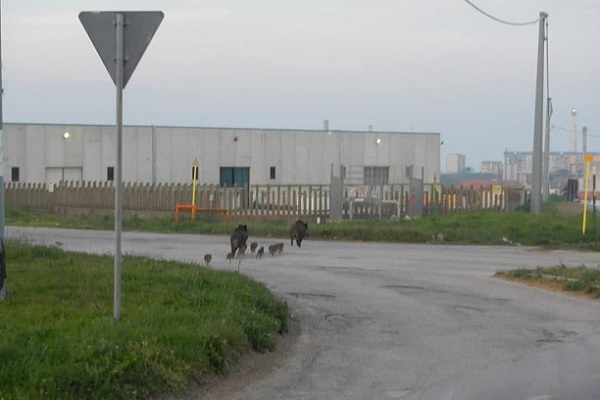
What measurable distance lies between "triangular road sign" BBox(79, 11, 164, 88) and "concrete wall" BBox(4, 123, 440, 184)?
4333 centimetres

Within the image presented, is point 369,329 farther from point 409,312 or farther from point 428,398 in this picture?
point 428,398

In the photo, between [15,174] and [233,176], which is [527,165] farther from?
[15,174]

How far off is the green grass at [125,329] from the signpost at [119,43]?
0.79m

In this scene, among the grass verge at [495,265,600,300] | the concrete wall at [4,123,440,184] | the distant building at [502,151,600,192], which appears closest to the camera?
the grass verge at [495,265,600,300]

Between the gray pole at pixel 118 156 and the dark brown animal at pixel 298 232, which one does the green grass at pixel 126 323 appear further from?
the dark brown animal at pixel 298 232

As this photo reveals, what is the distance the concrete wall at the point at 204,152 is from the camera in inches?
2221

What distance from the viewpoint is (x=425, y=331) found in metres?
13.7

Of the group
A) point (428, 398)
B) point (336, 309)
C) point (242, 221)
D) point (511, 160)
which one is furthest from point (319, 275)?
point (511, 160)

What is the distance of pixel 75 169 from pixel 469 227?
30.6m

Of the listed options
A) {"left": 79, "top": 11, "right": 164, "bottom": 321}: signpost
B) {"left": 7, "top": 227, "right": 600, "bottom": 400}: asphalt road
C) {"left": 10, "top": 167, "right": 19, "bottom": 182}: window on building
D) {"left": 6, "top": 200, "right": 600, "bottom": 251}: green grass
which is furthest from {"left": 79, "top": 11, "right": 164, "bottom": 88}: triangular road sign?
{"left": 10, "top": 167, "right": 19, "bottom": 182}: window on building

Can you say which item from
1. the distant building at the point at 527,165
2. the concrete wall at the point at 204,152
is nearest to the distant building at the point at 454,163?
the distant building at the point at 527,165

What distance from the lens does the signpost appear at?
10.7 meters

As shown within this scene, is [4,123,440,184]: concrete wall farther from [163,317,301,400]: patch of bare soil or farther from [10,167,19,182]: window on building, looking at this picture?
[163,317,301,400]: patch of bare soil

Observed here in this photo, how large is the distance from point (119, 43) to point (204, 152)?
49.8 m
